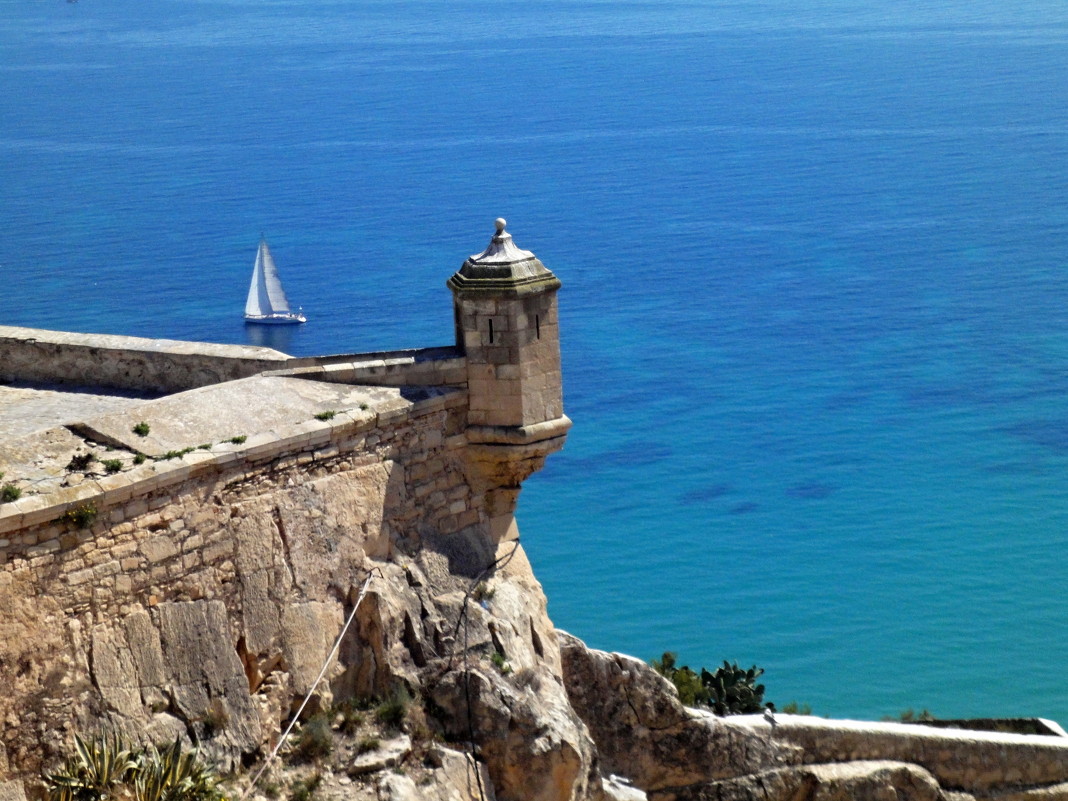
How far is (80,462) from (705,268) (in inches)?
2701

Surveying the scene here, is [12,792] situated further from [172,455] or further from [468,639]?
[468,639]

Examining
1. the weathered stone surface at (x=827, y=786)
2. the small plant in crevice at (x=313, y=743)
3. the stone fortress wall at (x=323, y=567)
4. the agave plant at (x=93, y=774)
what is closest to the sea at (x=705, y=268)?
the weathered stone surface at (x=827, y=786)

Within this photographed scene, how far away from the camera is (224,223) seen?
87938 mm

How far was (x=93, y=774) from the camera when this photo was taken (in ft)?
35.3

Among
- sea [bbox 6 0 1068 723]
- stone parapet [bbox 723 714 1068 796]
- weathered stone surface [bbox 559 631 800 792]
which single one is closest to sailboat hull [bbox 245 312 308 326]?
sea [bbox 6 0 1068 723]

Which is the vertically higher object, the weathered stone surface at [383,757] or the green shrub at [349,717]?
the green shrub at [349,717]

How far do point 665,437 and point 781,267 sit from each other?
24788 millimetres

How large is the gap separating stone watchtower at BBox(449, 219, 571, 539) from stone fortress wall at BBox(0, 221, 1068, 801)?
2 cm

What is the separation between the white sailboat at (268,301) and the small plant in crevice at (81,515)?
190 ft

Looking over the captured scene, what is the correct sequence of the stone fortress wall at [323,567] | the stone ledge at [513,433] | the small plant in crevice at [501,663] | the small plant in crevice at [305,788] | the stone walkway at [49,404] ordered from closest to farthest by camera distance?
1. the stone fortress wall at [323,567]
2. the small plant in crevice at [305,788]
3. the stone walkway at [49,404]
4. the small plant in crevice at [501,663]
5. the stone ledge at [513,433]

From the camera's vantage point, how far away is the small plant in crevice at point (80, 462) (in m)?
11.5

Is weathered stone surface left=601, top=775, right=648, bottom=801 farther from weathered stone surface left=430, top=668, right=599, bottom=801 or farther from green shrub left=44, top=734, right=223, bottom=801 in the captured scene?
green shrub left=44, top=734, right=223, bottom=801

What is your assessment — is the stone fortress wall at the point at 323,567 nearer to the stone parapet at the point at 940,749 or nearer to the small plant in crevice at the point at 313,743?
the stone parapet at the point at 940,749

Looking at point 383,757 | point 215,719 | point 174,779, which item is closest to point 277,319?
point 383,757
